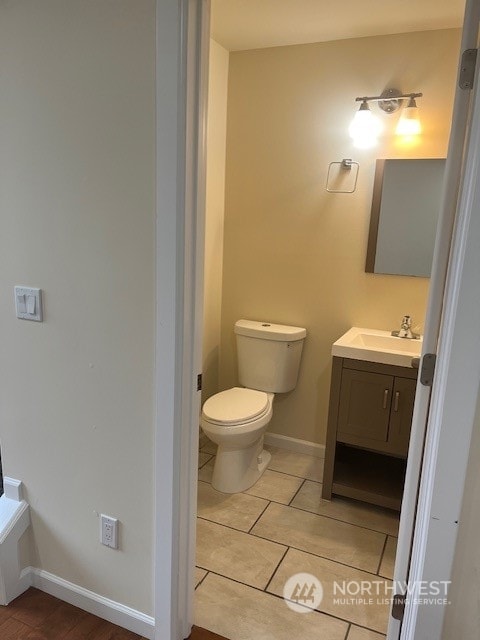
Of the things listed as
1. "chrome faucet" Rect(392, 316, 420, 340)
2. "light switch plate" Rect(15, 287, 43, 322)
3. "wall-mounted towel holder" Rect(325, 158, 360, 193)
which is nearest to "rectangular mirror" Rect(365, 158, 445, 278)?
"wall-mounted towel holder" Rect(325, 158, 360, 193)

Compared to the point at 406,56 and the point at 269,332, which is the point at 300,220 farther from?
the point at 406,56

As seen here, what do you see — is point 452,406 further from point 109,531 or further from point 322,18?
point 322,18

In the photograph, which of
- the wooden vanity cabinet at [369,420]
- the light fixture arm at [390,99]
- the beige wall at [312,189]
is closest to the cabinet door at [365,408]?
the wooden vanity cabinet at [369,420]

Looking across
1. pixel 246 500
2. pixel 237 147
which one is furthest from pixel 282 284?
pixel 246 500

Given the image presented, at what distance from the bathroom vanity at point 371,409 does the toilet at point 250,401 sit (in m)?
0.39

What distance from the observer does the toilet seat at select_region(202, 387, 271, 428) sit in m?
2.42

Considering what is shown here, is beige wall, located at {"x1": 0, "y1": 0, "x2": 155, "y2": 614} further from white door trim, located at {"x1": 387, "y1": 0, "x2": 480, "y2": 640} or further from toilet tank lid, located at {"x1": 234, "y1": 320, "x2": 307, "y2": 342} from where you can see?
toilet tank lid, located at {"x1": 234, "y1": 320, "x2": 307, "y2": 342}

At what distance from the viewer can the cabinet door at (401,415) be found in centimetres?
222

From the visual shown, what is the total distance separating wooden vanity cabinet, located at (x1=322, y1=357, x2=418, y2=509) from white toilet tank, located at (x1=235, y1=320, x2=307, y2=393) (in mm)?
474

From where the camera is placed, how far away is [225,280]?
9.98 ft

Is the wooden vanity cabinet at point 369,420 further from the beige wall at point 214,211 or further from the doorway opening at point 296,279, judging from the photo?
the beige wall at point 214,211

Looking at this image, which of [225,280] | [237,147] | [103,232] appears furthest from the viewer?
[225,280]

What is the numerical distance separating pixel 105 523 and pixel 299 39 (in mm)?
2509

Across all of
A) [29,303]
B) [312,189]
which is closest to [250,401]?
[312,189]
